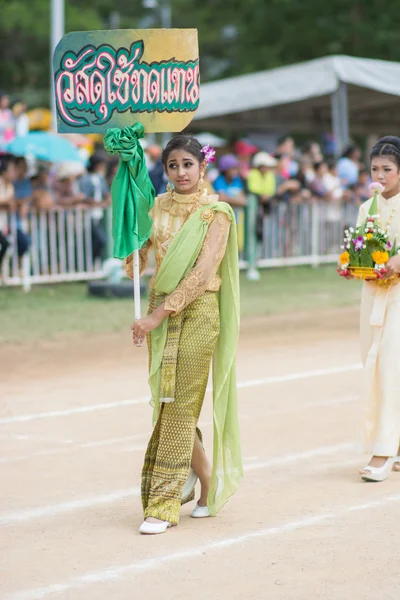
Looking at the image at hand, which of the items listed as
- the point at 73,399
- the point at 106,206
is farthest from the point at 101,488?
the point at 106,206

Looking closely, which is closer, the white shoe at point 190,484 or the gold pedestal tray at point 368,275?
the white shoe at point 190,484

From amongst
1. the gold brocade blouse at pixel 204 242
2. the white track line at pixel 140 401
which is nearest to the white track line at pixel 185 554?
the gold brocade blouse at pixel 204 242

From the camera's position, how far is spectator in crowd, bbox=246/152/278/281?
1827 centimetres

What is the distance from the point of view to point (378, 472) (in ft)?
22.3

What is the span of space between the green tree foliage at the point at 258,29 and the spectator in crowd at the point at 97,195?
2301cm

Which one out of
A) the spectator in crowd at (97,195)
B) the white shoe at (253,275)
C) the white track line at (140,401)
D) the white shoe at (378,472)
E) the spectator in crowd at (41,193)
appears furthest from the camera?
the white shoe at (253,275)

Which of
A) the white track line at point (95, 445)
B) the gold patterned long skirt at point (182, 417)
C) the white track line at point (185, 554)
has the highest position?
the gold patterned long skirt at point (182, 417)

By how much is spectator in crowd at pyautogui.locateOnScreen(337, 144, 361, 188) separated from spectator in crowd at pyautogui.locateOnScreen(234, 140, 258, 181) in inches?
60.1

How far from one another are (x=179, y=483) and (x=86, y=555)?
0.70 m

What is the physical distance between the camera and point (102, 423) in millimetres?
8383

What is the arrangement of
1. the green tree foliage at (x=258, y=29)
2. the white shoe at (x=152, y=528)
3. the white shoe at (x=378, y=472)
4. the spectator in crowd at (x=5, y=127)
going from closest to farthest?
the white shoe at (x=152, y=528) < the white shoe at (x=378, y=472) < the spectator in crowd at (x=5, y=127) < the green tree foliage at (x=258, y=29)

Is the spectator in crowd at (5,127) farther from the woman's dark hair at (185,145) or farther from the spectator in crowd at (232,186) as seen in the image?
the woman's dark hair at (185,145)

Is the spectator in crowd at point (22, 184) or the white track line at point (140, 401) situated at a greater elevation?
the spectator in crowd at point (22, 184)

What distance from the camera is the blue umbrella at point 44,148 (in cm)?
1844
